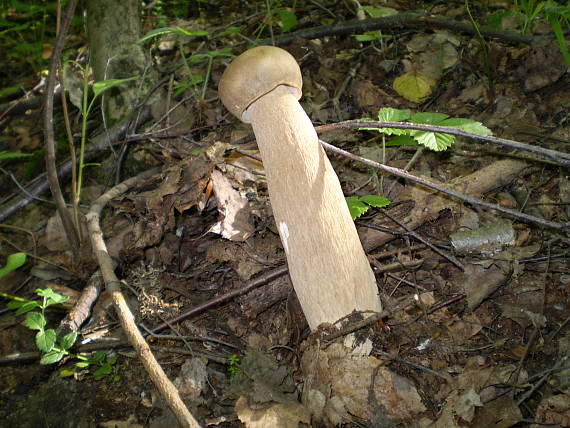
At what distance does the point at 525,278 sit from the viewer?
2.54 m

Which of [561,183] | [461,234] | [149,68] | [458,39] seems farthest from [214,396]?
[458,39]

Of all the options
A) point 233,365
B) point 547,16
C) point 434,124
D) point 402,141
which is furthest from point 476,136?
point 233,365

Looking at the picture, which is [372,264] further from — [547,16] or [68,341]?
[547,16]

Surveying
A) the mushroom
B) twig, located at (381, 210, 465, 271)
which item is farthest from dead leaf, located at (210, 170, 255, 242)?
twig, located at (381, 210, 465, 271)

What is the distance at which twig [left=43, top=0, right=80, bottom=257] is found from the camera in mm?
2678

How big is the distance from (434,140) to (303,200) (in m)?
1.01

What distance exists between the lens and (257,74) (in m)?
2.43

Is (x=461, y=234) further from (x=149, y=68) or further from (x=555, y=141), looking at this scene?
(x=149, y=68)

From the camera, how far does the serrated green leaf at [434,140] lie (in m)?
2.63

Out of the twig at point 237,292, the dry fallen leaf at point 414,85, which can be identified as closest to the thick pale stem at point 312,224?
the twig at point 237,292

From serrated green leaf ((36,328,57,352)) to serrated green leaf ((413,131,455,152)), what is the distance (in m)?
2.66

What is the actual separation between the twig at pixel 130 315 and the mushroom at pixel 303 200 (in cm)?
89

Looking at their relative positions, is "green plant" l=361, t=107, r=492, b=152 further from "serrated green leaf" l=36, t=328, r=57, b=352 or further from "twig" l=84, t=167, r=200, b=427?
"serrated green leaf" l=36, t=328, r=57, b=352

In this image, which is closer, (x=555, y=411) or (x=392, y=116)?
(x=555, y=411)
